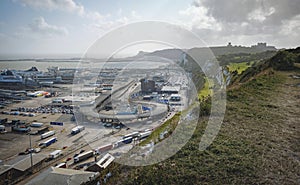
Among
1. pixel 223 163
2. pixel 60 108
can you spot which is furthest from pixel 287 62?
pixel 60 108

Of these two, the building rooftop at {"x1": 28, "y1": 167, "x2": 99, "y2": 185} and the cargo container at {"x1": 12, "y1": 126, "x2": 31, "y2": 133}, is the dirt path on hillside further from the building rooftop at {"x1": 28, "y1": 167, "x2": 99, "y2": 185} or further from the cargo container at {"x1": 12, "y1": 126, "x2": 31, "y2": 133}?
the cargo container at {"x1": 12, "y1": 126, "x2": 31, "y2": 133}

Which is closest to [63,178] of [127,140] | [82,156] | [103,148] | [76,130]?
[82,156]

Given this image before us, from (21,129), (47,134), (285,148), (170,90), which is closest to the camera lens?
(285,148)

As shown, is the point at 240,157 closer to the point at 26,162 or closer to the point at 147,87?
the point at 26,162

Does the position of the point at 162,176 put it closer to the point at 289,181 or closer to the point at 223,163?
the point at 223,163

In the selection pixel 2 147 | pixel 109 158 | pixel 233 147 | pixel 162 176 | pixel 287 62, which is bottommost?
pixel 2 147

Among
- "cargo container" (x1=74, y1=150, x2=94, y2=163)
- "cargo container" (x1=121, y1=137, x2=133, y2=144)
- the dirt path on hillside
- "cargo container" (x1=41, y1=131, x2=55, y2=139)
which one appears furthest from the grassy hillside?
"cargo container" (x1=41, y1=131, x2=55, y2=139)

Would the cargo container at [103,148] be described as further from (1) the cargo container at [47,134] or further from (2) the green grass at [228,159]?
(2) the green grass at [228,159]

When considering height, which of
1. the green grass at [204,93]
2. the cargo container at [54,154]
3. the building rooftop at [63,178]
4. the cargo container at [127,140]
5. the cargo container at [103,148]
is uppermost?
the green grass at [204,93]

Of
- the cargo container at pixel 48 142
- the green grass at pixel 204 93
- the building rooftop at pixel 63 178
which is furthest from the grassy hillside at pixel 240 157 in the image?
the cargo container at pixel 48 142
